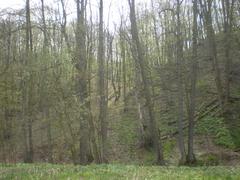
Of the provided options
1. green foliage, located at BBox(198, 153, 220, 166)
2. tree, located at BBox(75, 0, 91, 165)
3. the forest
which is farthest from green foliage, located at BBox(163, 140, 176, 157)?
tree, located at BBox(75, 0, 91, 165)

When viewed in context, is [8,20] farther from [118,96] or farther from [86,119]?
[118,96]

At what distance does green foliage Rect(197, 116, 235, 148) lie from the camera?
24700mm

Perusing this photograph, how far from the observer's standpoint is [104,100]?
75.8 ft

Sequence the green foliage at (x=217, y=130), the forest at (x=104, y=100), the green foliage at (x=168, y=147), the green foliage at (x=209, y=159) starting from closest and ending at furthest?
the forest at (x=104, y=100), the green foliage at (x=209, y=159), the green foliage at (x=217, y=130), the green foliage at (x=168, y=147)

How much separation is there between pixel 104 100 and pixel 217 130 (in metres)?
8.43

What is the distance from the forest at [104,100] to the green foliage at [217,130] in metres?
0.07

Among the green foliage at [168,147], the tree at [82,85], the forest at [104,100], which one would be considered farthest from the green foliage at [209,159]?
the tree at [82,85]

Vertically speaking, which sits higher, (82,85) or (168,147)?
(82,85)

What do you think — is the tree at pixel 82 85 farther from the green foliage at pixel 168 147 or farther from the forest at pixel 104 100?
the green foliage at pixel 168 147

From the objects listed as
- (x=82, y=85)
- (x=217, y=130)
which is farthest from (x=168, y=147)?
(x=82, y=85)

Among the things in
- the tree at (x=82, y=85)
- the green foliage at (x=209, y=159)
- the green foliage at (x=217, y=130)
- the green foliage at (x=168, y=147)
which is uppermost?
the tree at (x=82, y=85)

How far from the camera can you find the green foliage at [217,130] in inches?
972

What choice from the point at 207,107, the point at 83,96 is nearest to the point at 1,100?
the point at 83,96

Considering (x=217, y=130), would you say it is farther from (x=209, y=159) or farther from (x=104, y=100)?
(x=104, y=100)
